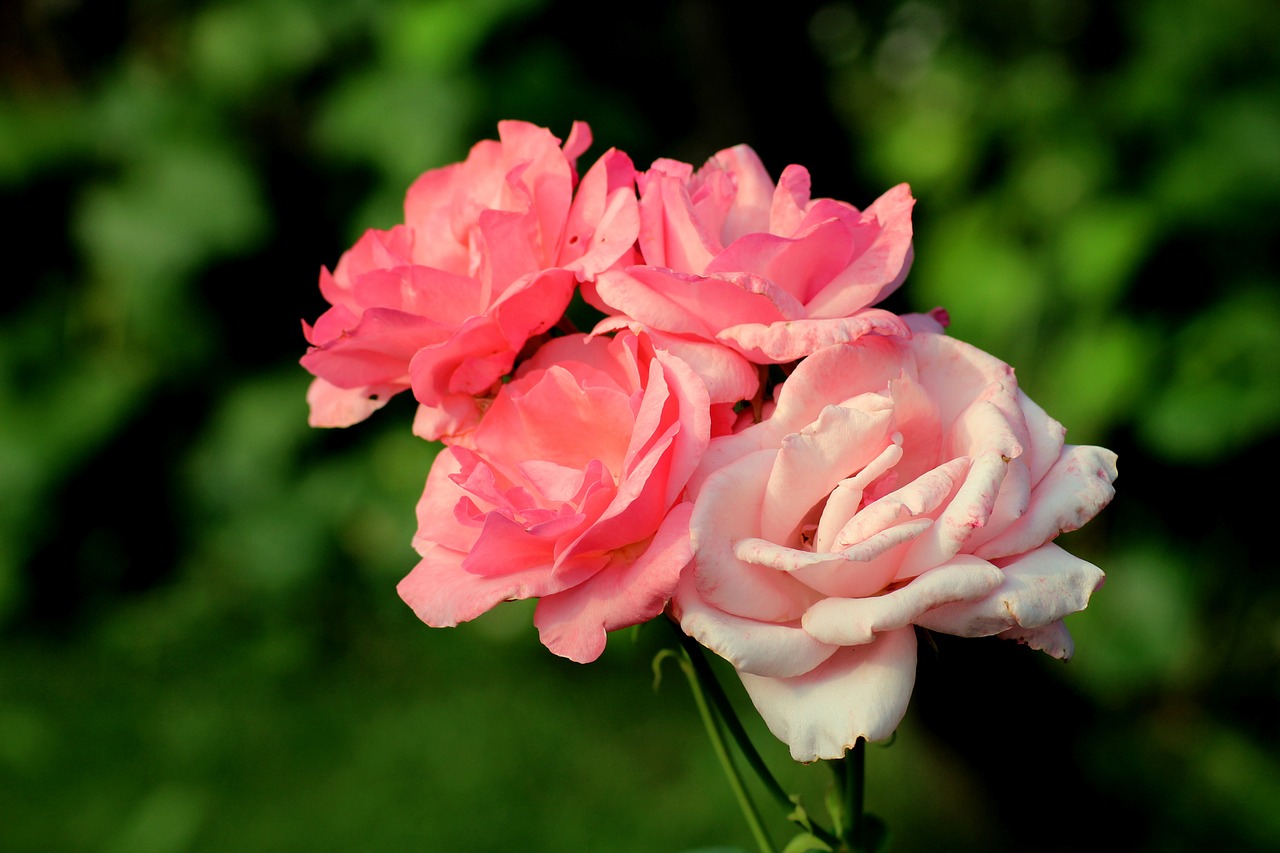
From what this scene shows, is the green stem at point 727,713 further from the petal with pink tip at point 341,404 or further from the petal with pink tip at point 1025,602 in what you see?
the petal with pink tip at point 341,404

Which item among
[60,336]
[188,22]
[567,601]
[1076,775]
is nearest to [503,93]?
[188,22]

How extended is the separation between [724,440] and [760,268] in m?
0.10

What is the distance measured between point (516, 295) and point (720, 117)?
1.57 meters

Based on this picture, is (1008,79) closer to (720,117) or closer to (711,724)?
(720,117)

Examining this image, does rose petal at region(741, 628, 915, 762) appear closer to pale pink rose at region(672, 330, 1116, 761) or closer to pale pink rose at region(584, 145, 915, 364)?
pale pink rose at region(672, 330, 1116, 761)

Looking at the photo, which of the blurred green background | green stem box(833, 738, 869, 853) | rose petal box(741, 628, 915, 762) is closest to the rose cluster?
rose petal box(741, 628, 915, 762)

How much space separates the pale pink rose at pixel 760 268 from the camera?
624 millimetres

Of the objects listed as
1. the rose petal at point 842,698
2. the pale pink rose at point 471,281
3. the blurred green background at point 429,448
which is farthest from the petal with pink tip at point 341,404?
the blurred green background at point 429,448

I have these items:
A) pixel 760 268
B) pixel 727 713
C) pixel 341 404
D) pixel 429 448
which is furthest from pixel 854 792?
pixel 429 448

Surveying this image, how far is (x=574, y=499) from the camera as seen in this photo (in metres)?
0.61

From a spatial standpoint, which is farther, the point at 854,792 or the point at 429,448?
the point at 429,448

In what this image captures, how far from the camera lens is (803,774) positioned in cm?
203

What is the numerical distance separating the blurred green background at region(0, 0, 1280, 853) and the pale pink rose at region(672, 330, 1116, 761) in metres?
1.23

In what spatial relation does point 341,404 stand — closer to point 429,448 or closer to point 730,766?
point 730,766
